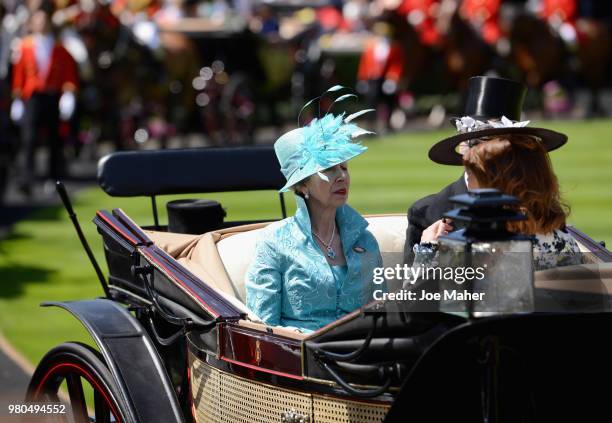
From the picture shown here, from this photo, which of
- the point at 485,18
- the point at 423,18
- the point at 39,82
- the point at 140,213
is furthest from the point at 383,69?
the point at 140,213

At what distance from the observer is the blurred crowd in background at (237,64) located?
13.9 meters

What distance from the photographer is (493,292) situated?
287cm

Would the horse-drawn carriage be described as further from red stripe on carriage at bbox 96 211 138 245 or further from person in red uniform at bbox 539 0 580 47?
person in red uniform at bbox 539 0 580 47

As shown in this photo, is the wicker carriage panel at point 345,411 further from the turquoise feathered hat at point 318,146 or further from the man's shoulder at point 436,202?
the man's shoulder at point 436,202

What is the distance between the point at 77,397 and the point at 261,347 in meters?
1.04

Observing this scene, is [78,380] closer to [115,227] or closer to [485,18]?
[115,227]

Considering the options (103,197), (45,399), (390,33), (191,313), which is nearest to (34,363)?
(45,399)

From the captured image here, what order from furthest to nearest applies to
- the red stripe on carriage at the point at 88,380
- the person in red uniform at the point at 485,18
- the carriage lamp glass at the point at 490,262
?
the person in red uniform at the point at 485,18
the red stripe on carriage at the point at 88,380
the carriage lamp glass at the point at 490,262

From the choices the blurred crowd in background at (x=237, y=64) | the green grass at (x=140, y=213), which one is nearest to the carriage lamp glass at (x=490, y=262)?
the green grass at (x=140, y=213)

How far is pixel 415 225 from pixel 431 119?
56.2 feet

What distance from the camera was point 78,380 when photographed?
13.9ft

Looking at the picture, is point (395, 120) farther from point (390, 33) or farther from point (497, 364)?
point (497, 364)

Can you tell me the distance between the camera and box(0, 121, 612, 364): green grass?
7742 mm

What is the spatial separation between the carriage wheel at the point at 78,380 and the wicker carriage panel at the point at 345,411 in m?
0.80
